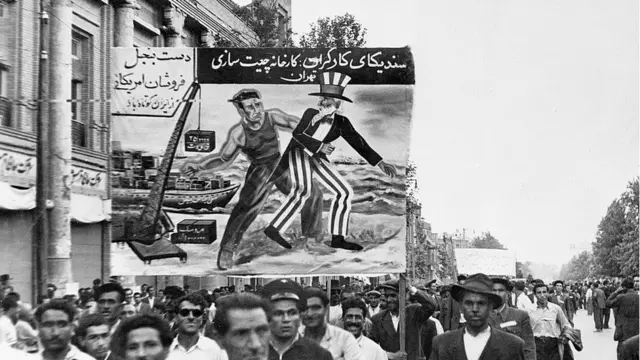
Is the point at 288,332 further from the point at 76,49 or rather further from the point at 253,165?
the point at 76,49

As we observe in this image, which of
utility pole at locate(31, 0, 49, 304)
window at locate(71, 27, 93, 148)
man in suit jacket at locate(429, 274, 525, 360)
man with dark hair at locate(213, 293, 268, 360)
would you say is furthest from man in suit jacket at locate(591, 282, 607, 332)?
man with dark hair at locate(213, 293, 268, 360)

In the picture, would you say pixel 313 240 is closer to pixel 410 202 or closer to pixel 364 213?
pixel 364 213

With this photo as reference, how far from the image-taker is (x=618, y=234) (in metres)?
91.3

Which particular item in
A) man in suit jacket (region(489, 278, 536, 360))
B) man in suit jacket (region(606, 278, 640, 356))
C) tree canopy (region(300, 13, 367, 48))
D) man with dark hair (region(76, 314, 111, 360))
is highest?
tree canopy (region(300, 13, 367, 48))

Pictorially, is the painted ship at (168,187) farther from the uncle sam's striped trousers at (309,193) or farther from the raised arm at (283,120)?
the raised arm at (283,120)

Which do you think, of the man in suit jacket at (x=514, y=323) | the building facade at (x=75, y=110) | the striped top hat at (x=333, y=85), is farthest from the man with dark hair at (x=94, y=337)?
the building facade at (x=75, y=110)

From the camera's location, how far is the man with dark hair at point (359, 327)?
27.4 ft

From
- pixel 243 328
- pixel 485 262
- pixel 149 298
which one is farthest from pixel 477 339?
pixel 485 262

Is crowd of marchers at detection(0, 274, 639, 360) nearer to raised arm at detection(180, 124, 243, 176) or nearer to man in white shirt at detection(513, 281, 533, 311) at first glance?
raised arm at detection(180, 124, 243, 176)

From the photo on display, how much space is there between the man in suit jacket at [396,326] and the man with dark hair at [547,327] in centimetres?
263

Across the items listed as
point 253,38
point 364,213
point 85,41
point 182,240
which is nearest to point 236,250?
point 182,240

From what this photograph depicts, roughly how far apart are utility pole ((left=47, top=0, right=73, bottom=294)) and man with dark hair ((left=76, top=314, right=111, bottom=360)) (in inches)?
573

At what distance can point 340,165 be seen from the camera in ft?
32.0

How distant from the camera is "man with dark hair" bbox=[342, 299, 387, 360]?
836 centimetres
